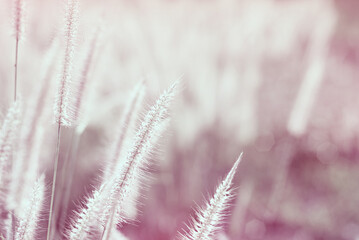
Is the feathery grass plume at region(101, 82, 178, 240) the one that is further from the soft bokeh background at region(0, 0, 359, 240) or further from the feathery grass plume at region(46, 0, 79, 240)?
the soft bokeh background at region(0, 0, 359, 240)

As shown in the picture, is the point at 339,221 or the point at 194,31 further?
the point at 339,221

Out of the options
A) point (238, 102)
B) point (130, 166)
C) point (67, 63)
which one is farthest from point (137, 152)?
point (238, 102)

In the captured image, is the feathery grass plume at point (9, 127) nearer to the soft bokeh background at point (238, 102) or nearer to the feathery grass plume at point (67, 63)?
the feathery grass plume at point (67, 63)

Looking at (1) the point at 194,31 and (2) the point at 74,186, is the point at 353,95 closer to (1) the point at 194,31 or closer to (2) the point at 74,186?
(1) the point at 194,31

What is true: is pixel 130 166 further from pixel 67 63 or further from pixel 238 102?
pixel 238 102

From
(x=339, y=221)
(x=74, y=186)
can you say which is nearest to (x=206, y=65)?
(x=74, y=186)

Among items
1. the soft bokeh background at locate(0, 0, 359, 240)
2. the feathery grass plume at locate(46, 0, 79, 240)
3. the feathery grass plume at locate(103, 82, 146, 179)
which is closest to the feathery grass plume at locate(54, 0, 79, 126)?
the feathery grass plume at locate(46, 0, 79, 240)
